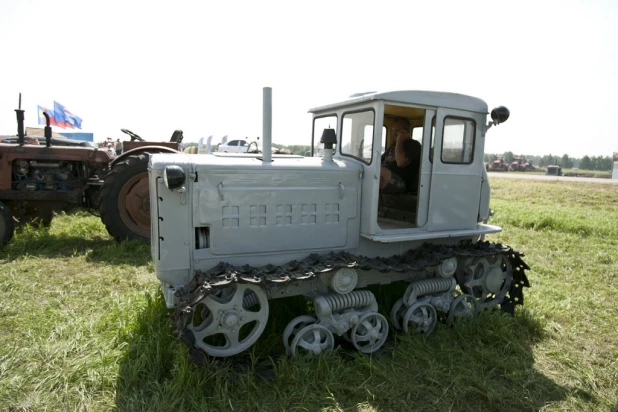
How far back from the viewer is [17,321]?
4656mm

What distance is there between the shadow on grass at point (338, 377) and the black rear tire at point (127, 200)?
3441 millimetres

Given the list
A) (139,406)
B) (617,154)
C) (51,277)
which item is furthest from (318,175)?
(617,154)

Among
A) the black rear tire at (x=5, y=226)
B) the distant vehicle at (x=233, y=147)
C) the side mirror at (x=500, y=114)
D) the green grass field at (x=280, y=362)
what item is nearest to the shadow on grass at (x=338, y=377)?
the green grass field at (x=280, y=362)

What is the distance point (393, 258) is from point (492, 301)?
5.39 feet

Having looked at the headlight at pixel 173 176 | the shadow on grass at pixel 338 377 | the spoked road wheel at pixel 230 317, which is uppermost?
the headlight at pixel 173 176

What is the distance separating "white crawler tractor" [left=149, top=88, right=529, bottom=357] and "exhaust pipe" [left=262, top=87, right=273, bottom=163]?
0.01 metres

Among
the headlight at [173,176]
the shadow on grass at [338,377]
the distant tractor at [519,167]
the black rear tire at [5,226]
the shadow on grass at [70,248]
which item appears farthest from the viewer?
the distant tractor at [519,167]

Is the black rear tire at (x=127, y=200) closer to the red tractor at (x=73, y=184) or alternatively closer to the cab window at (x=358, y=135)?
the red tractor at (x=73, y=184)

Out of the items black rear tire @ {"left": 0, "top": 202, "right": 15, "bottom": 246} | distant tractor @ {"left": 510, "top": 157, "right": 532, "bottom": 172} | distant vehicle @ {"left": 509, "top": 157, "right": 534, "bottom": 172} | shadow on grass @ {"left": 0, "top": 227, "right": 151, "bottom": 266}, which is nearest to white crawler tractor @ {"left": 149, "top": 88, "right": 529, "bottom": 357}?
shadow on grass @ {"left": 0, "top": 227, "right": 151, "bottom": 266}

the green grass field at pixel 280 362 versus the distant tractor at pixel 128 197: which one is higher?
the distant tractor at pixel 128 197

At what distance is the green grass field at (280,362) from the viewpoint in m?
3.54

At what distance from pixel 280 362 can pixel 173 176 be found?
197 cm

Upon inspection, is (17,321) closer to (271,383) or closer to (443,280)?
(271,383)

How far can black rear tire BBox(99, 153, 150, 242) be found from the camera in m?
7.43
